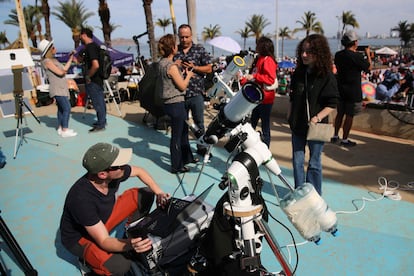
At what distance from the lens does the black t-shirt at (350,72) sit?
14.0 ft

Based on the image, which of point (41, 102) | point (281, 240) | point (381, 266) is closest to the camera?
point (381, 266)

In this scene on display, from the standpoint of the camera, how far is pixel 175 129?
12.5ft

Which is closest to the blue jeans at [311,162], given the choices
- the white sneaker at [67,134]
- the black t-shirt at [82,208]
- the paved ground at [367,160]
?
the paved ground at [367,160]

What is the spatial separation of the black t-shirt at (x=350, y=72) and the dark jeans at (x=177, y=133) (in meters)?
2.39

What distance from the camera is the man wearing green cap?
6.22ft

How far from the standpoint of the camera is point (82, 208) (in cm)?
190

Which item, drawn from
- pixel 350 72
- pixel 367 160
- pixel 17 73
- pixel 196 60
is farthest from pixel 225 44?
pixel 17 73

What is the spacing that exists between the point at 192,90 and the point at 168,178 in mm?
1189

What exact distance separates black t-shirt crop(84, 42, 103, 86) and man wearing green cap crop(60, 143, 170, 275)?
12.4 ft

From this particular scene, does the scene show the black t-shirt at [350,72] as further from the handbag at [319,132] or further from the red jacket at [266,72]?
the handbag at [319,132]

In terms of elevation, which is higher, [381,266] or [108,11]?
[108,11]

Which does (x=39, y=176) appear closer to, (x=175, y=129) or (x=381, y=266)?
(x=175, y=129)

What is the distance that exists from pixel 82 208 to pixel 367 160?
3.80m

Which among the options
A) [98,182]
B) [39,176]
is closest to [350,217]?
[98,182]
